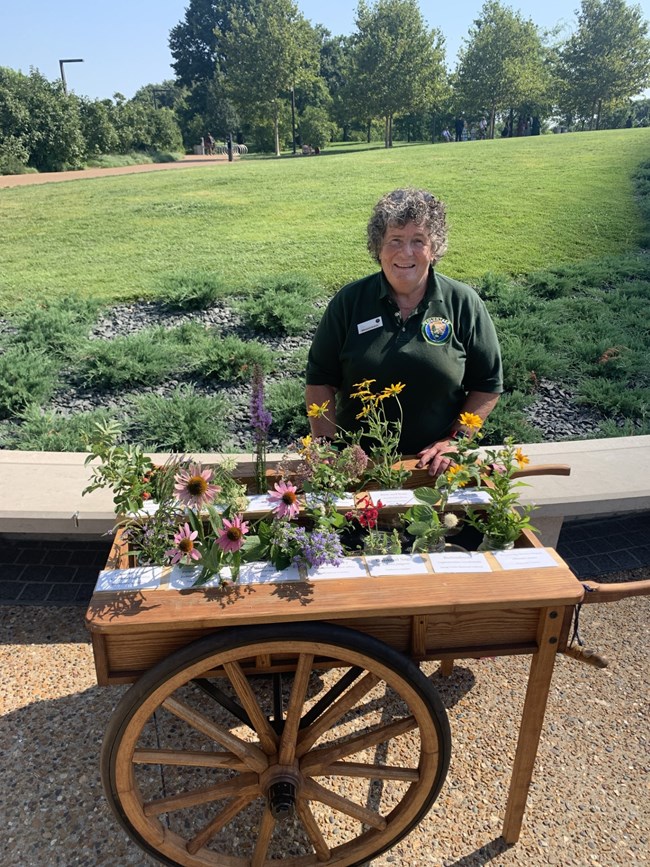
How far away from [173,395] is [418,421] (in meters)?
2.44

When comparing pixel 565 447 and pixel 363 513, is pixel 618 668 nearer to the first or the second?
pixel 565 447

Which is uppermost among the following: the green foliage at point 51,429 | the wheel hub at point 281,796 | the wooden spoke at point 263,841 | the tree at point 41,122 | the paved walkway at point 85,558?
the tree at point 41,122

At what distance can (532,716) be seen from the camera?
1742mm

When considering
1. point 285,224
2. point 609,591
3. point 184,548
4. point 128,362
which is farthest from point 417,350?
point 285,224

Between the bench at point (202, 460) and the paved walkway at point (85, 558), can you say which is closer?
the bench at point (202, 460)

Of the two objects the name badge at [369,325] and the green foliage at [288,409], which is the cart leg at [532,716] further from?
the green foliage at [288,409]

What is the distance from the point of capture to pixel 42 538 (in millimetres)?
3299

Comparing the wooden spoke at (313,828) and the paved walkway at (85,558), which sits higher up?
the wooden spoke at (313,828)

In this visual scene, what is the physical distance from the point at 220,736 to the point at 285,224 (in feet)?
26.9

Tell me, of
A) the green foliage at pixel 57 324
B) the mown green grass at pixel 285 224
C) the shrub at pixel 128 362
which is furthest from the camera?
the mown green grass at pixel 285 224

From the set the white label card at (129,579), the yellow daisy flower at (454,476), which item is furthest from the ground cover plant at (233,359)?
the white label card at (129,579)

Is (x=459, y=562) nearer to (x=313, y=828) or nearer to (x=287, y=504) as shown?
(x=287, y=504)

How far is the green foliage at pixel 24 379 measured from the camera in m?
4.29

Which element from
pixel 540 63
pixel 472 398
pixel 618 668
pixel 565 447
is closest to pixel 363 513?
pixel 472 398
